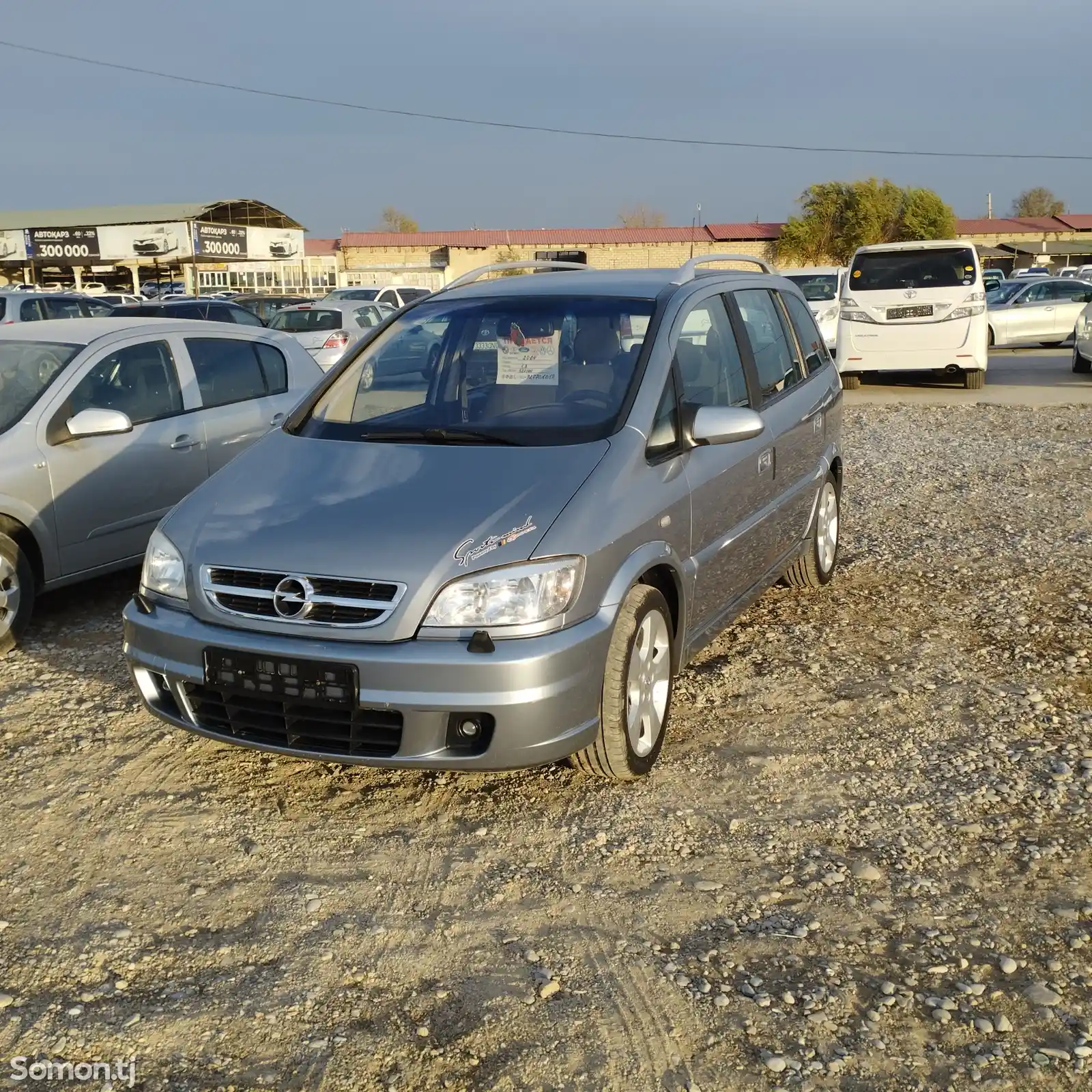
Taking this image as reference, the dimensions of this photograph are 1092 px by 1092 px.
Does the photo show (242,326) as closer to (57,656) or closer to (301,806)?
(57,656)

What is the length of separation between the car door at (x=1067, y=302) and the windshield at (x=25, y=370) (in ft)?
69.2

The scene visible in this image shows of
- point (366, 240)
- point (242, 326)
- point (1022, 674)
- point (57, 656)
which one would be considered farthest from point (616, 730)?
point (366, 240)

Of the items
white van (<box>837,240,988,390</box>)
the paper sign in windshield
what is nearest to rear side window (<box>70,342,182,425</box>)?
the paper sign in windshield

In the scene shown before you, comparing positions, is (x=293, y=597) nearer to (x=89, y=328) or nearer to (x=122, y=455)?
(x=122, y=455)

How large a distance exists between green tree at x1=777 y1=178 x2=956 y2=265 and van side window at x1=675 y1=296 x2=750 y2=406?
51694 mm

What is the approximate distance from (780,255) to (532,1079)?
5530cm

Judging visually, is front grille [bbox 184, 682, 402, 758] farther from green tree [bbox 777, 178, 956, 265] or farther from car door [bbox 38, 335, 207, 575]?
green tree [bbox 777, 178, 956, 265]

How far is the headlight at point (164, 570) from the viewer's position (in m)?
3.85

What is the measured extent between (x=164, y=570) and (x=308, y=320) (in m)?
14.9

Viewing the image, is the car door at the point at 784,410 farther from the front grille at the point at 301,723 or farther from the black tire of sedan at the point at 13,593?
the black tire of sedan at the point at 13,593

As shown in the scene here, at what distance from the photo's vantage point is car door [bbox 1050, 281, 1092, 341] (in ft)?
74.1

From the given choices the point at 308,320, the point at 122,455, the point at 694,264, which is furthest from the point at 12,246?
the point at 694,264

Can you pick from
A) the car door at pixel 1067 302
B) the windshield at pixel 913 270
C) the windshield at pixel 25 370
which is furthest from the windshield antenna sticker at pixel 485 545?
the car door at pixel 1067 302

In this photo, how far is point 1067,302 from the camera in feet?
74.5
